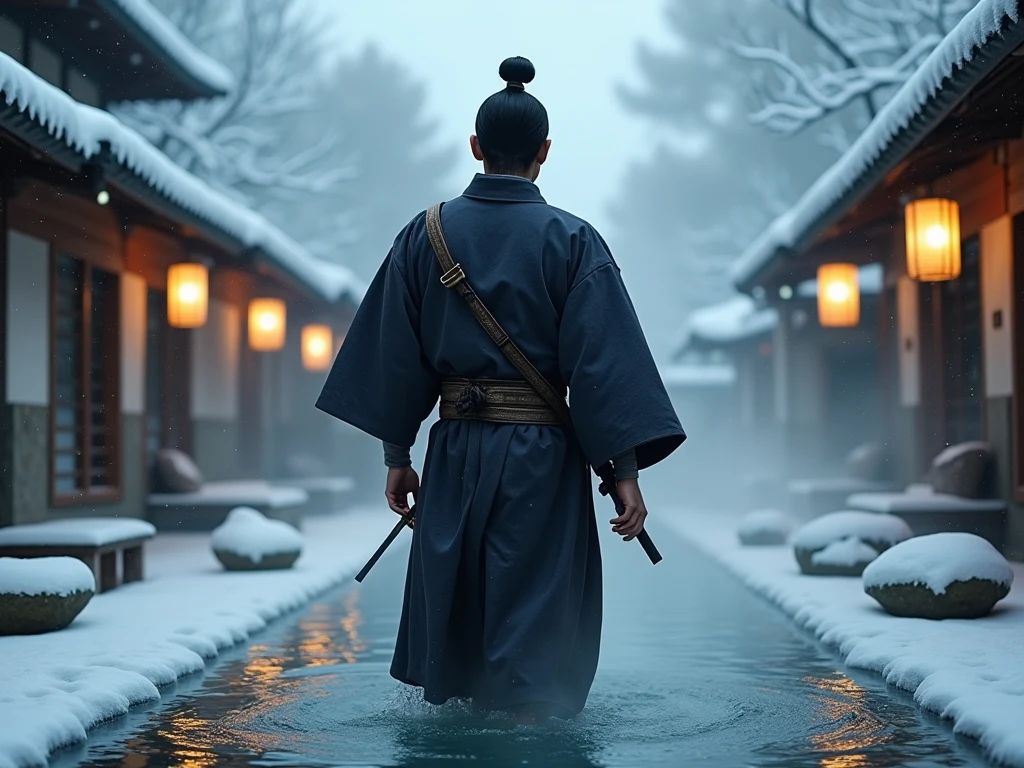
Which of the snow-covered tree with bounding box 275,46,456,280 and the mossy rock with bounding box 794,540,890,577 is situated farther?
the snow-covered tree with bounding box 275,46,456,280

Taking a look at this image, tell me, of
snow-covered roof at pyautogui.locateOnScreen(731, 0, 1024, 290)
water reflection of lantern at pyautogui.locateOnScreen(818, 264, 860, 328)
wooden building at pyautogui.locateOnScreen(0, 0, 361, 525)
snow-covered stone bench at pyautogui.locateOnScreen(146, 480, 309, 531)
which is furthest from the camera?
water reflection of lantern at pyautogui.locateOnScreen(818, 264, 860, 328)

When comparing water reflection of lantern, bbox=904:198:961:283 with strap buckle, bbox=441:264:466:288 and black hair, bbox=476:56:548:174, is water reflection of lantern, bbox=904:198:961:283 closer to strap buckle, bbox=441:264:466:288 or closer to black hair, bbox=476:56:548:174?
black hair, bbox=476:56:548:174

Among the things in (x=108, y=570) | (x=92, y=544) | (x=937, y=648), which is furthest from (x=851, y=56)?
(x=937, y=648)

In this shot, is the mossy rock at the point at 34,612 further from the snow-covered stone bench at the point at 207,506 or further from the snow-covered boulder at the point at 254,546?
the snow-covered stone bench at the point at 207,506

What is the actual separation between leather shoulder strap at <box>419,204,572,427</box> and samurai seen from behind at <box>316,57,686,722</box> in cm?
3

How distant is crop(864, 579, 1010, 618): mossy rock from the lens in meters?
7.52

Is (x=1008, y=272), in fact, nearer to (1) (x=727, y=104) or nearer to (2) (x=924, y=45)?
(2) (x=924, y=45)

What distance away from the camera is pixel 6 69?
804 centimetres

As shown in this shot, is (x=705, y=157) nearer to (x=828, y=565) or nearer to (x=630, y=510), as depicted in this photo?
(x=828, y=565)

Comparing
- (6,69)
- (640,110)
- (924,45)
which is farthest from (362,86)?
(6,69)

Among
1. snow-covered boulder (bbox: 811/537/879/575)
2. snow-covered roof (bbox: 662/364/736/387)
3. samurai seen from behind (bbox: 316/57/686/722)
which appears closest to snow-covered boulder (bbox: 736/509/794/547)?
snow-covered boulder (bbox: 811/537/879/575)

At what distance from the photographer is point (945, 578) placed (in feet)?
24.7

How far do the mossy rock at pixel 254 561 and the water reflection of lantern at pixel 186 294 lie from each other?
13.4 ft

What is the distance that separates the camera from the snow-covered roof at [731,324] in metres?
24.0
